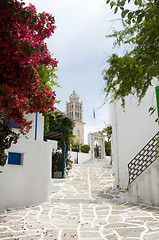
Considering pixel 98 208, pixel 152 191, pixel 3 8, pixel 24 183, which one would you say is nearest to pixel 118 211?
pixel 98 208

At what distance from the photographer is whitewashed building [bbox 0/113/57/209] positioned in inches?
261

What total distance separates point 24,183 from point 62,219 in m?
2.17

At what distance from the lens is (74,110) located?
63906 millimetres

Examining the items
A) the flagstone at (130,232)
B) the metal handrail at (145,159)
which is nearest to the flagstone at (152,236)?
the flagstone at (130,232)

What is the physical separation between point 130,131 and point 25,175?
6137mm

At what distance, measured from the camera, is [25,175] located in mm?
7086

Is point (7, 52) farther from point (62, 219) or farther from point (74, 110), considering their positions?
point (74, 110)

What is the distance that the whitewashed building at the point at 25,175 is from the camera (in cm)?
662

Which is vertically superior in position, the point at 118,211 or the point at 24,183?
the point at 24,183

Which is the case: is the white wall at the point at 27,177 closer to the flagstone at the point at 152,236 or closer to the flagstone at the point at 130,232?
the flagstone at the point at 130,232

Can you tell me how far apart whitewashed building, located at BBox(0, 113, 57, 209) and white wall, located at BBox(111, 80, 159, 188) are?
→ 4.03 metres

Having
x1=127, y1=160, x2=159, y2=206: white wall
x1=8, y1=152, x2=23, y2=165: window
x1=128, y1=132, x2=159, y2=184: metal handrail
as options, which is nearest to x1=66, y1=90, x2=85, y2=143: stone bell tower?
x1=128, y1=132, x2=159, y2=184: metal handrail

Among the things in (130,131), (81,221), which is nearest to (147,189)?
(81,221)

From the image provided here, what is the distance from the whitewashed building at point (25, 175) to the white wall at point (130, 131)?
4.03 meters
